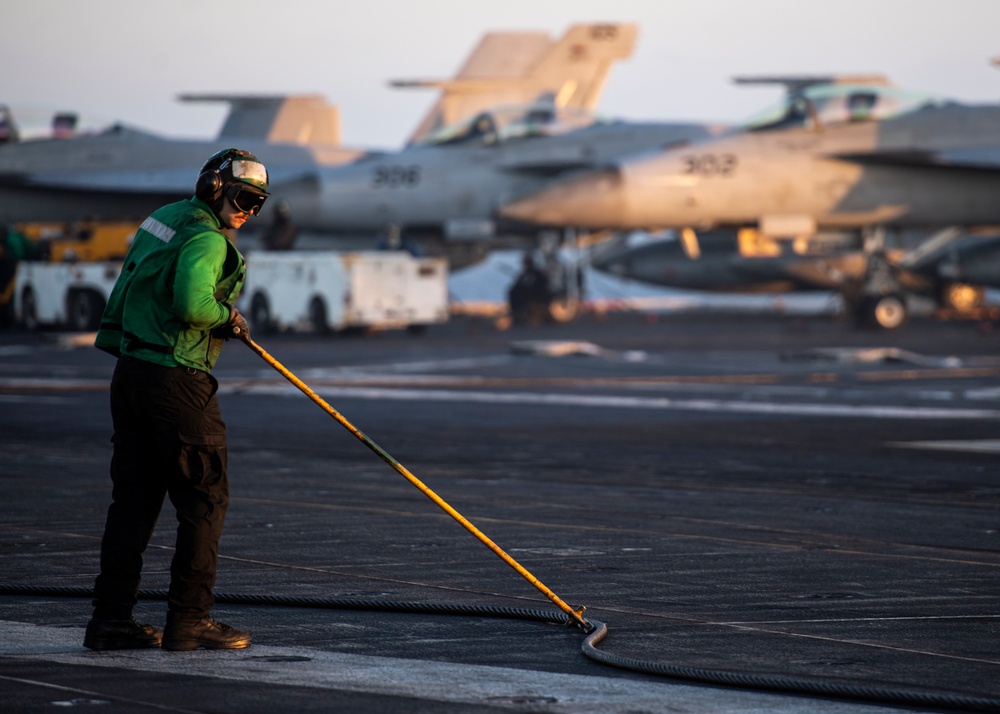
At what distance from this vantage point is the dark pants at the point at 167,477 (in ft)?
A: 17.8

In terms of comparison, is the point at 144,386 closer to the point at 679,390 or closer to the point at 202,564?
the point at 202,564

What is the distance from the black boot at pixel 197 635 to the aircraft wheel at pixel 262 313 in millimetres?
21537

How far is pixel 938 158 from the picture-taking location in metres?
26.2

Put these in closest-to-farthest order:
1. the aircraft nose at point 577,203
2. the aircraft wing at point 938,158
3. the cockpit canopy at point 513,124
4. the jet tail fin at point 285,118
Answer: the aircraft wing at point 938,158
the aircraft nose at point 577,203
the cockpit canopy at point 513,124
the jet tail fin at point 285,118

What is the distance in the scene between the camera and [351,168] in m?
30.7

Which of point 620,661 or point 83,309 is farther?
point 83,309

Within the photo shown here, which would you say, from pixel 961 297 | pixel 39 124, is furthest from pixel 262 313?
pixel 961 297

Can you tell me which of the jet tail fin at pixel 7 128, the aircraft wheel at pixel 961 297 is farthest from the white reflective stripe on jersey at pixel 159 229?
the aircraft wheel at pixel 961 297

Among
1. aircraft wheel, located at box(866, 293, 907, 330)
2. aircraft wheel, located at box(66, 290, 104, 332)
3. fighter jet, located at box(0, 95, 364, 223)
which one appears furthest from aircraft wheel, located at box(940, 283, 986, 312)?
aircraft wheel, located at box(66, 290, 104, 332)

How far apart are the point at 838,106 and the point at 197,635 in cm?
2280

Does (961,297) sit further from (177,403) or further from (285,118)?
(177,403)

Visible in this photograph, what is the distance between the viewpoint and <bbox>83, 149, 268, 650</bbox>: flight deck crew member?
5.38 metres

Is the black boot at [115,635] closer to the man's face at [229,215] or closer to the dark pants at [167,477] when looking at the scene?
the dark pants at [167,477]

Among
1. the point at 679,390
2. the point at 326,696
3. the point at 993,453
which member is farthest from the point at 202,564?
the point at 679,390
